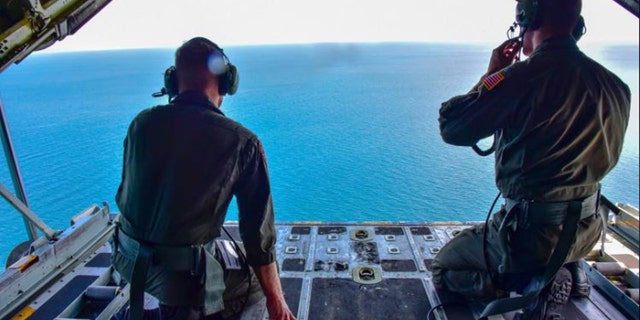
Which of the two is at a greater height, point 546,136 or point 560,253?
point 546,136

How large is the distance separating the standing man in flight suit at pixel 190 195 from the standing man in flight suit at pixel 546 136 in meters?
1.10

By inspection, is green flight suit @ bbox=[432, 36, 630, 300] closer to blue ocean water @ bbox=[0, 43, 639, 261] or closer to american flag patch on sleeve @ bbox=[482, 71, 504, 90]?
american flag patch on sleeve @ bbox=[482, 71, 504, 90]

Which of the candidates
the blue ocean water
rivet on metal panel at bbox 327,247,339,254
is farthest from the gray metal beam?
the blue ocean water

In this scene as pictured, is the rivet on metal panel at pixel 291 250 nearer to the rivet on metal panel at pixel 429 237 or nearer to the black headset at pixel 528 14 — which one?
the rivet on metal panel at pixel 429 237

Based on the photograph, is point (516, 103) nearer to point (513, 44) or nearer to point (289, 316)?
point (513, 44)

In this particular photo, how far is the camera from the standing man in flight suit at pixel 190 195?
1658 mm

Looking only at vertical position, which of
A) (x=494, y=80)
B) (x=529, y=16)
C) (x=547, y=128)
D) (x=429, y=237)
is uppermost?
(x=529, y=16)

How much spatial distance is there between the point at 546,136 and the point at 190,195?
1.61 metres

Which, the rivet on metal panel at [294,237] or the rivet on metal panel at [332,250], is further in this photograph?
the rivet on metal panel at [294,237]

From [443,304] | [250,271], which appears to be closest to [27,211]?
[250,271]

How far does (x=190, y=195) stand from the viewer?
1.64m

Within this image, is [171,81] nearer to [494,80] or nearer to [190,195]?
[190,195]

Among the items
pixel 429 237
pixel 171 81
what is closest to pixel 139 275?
pixel 171 81

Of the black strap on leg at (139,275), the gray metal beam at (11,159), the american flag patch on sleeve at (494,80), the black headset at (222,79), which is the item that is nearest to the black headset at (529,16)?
the american flag patch on sleeve at (494,80)
